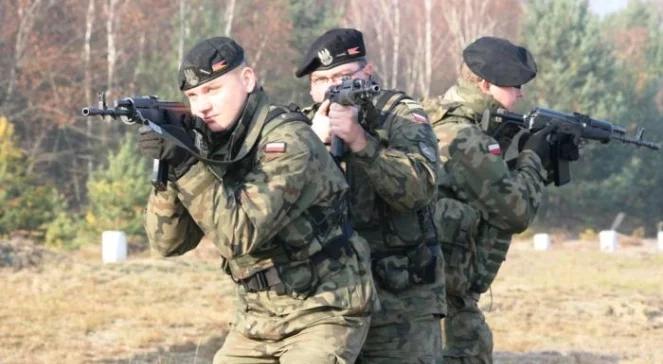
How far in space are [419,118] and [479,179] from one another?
2.53 ft

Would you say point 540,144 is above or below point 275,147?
below

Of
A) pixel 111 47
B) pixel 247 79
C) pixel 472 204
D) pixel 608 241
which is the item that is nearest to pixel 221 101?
pixel 247 79

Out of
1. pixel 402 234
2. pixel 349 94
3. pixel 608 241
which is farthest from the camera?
pixel 608 241

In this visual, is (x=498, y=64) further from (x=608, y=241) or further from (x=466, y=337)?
(x=608, y=241)

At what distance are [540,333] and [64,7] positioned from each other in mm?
28472

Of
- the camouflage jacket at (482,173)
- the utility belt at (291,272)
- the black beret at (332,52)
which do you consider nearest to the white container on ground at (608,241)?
the camouflage jacket at (482,173)

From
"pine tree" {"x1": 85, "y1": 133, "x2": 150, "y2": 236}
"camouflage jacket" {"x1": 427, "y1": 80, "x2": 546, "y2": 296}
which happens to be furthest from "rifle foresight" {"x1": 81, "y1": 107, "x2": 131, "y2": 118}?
"pine tree" {"x1": 85, "y1": 133, "x2": 150, "y2": 236}

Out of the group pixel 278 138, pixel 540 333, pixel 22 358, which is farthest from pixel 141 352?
pixel 278 138

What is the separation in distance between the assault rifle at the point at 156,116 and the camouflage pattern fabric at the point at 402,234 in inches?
27.4

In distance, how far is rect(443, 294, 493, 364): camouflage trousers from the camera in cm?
575

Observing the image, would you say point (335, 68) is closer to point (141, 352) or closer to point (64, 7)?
point (141, 352)

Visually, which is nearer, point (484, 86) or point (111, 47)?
point (484, 86)

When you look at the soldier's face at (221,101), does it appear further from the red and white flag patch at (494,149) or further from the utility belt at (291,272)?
the red and white flag patch at (494,149)

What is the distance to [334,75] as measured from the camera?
15.6 feet
